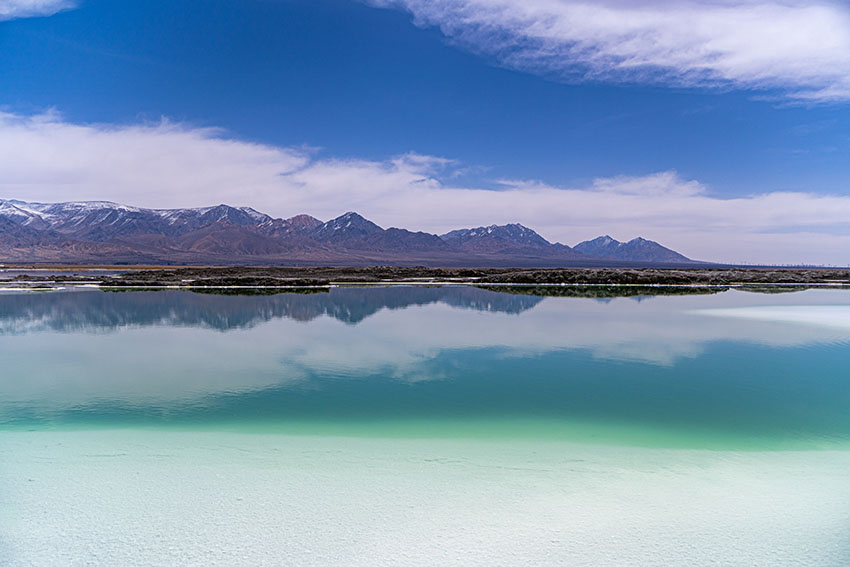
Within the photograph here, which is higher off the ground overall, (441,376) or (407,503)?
(441,376)

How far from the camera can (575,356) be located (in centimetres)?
1484

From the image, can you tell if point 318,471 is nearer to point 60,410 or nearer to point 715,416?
point 60,410

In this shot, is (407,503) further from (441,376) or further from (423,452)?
(441,376)

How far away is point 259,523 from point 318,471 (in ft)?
4.57

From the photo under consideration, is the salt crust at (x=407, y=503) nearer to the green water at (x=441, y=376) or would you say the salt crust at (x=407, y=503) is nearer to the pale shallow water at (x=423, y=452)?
the pale shallow water at (x=423, y=452)

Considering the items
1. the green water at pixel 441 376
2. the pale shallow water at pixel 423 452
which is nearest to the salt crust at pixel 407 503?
the pale shallow water at pixel 423 452

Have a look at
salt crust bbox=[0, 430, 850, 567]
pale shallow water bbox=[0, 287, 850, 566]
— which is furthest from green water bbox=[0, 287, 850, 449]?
salt crust bbox=[0, 430, 850, 567]

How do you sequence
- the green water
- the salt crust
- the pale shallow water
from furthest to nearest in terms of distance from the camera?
the green water → the pale shallow water → the salt crust

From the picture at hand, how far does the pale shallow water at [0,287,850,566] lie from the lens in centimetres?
523

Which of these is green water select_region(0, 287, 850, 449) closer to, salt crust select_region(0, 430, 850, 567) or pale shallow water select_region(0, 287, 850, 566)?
pale shallow water select_region(0, 287, 850, 566)

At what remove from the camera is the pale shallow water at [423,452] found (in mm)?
5234

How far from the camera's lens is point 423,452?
25.0ft

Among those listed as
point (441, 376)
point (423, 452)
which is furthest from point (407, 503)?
point (441, 376)

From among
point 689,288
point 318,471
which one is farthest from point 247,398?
point 689,288
